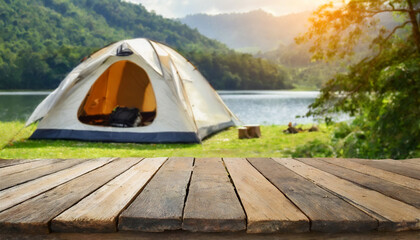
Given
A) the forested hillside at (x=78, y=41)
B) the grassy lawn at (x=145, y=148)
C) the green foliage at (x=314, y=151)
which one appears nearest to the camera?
the grassy lawn at (x=145, y=148)

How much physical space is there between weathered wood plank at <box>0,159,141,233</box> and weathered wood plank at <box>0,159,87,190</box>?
0.24 m

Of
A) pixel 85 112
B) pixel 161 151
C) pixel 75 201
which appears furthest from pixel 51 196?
pixel 85 112

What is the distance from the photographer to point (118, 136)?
7.73m

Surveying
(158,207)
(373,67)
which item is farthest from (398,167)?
(373,67)

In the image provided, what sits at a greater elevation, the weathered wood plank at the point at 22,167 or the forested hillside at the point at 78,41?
the forested hillside at the point at 78,41

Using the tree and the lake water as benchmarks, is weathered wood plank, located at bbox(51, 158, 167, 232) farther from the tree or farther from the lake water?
the lake water

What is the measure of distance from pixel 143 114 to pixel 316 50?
18.2 feet

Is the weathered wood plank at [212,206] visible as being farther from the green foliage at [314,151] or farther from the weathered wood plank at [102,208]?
the green foliage at [314,151]

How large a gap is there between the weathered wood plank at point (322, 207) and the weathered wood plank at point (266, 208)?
1.3 inches

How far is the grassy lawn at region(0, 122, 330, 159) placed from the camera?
6.32 m

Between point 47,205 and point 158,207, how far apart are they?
40cm

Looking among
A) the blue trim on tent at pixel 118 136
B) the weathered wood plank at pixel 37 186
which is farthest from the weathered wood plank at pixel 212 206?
the blue trim on tent at pixel 118 136

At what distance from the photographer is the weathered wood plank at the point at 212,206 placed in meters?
1.09

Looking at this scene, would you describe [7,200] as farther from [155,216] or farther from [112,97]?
[112,97]
